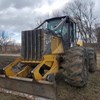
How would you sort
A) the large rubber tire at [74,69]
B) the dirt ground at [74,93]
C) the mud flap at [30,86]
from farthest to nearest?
the dirt ground at [74,93], the large rubber tire at [74,69], the mud flap at [30,86]

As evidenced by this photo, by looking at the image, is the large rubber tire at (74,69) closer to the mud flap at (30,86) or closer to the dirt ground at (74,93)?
the dirt ground at (74,93)

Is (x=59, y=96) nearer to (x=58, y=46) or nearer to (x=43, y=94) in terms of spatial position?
(x=43, y=94)

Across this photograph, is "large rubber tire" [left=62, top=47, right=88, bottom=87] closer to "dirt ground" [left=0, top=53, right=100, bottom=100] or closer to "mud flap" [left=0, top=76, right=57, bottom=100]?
"dirt ground" [left=0, top=53, right=100, bottom=100]

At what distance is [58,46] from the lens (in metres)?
8.35

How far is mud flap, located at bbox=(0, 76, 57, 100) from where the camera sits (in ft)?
22.0

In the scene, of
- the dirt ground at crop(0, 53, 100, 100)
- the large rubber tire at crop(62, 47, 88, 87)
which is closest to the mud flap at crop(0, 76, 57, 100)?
the dirt ground at crop(0, 53, 100, 100)

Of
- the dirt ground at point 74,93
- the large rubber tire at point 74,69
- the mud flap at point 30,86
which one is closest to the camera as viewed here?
the mud flap at point 30,86

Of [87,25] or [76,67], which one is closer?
[76,67]

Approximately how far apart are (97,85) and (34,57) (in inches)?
105

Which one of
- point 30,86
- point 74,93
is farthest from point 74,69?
point 30,86

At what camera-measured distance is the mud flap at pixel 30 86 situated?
264 inches

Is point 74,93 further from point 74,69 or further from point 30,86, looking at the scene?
point 30,86

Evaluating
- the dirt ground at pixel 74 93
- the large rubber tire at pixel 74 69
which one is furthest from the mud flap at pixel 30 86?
the large rubber tire at pixel 74 69

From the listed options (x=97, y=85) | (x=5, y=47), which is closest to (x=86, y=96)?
(x=97, y=85)
